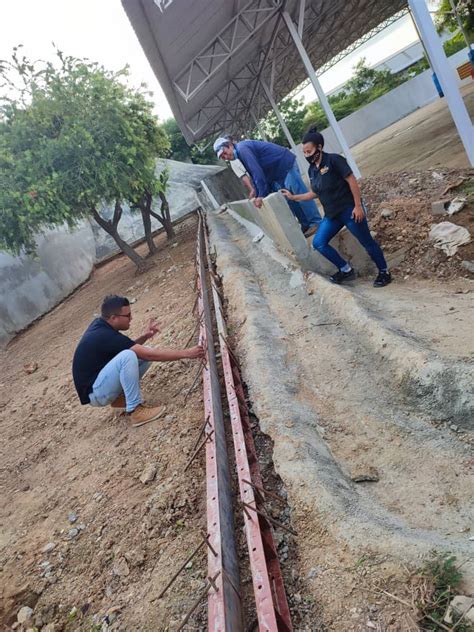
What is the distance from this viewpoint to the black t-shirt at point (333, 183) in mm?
4137

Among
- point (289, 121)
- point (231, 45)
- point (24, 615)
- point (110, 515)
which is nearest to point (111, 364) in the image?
point (110, 515)

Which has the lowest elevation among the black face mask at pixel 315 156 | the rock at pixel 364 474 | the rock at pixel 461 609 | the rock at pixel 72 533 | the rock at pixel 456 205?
the rock at pixel 364 474

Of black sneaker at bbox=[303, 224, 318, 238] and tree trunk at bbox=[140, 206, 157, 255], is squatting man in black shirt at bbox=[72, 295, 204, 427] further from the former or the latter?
tree trunk at bbox=[140, 206, 157, 255]

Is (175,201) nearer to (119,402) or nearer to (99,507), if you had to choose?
(119,402)

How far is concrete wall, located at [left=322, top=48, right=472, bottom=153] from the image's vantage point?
24.7 meters

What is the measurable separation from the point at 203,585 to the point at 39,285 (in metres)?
14.0

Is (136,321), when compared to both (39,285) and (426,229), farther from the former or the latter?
(39,285)

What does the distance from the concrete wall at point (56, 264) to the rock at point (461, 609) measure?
12.5 metres

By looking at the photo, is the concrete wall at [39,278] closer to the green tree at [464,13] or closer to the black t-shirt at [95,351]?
the black t-shirt at [95,351]

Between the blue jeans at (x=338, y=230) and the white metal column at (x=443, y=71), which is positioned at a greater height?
the white metal column at (x=443, y=71)

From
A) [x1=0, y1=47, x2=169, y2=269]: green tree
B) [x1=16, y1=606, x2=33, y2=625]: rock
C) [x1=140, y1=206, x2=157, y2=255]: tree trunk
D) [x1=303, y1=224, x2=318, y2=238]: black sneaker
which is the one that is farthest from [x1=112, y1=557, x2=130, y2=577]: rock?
[x1=140, y1=206, x2=157, y2=255]: tree trunk

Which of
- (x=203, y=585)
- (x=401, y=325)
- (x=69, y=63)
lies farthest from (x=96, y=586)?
(x=69, y=63)

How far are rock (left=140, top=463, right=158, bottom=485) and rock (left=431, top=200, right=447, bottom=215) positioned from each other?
13.7ft

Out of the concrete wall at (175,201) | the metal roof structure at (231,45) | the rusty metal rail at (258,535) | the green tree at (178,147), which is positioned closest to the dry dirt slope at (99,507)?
the rusty metal rail at (258,535)
